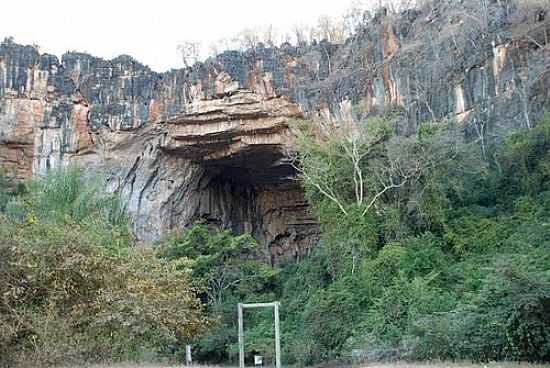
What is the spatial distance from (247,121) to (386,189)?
8828mm

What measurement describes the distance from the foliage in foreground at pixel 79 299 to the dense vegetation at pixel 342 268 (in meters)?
0.03

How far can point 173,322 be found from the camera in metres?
11.1

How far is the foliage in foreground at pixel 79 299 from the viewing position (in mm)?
9578

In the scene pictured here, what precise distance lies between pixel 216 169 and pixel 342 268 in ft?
39.0

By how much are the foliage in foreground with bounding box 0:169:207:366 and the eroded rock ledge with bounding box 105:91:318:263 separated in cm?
1635

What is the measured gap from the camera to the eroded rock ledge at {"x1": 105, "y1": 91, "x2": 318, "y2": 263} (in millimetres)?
28188

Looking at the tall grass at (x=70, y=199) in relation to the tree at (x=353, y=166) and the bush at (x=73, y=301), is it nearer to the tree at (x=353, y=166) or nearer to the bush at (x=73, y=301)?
the tree at (x=353, y=166)

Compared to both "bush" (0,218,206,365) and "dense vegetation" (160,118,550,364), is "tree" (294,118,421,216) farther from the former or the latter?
"bush" (0,218,206,365)

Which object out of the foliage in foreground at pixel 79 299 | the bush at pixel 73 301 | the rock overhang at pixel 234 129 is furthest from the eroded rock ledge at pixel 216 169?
the bush at pixel 73 301

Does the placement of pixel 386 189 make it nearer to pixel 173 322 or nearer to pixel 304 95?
pixel 304 95

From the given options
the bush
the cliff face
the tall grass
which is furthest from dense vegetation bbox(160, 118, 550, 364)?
the bush

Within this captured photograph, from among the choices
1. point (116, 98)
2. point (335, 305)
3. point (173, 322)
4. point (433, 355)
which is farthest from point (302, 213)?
point (173, 322)

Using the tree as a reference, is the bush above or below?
below

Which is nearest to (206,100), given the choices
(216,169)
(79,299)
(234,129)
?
(234,129)
